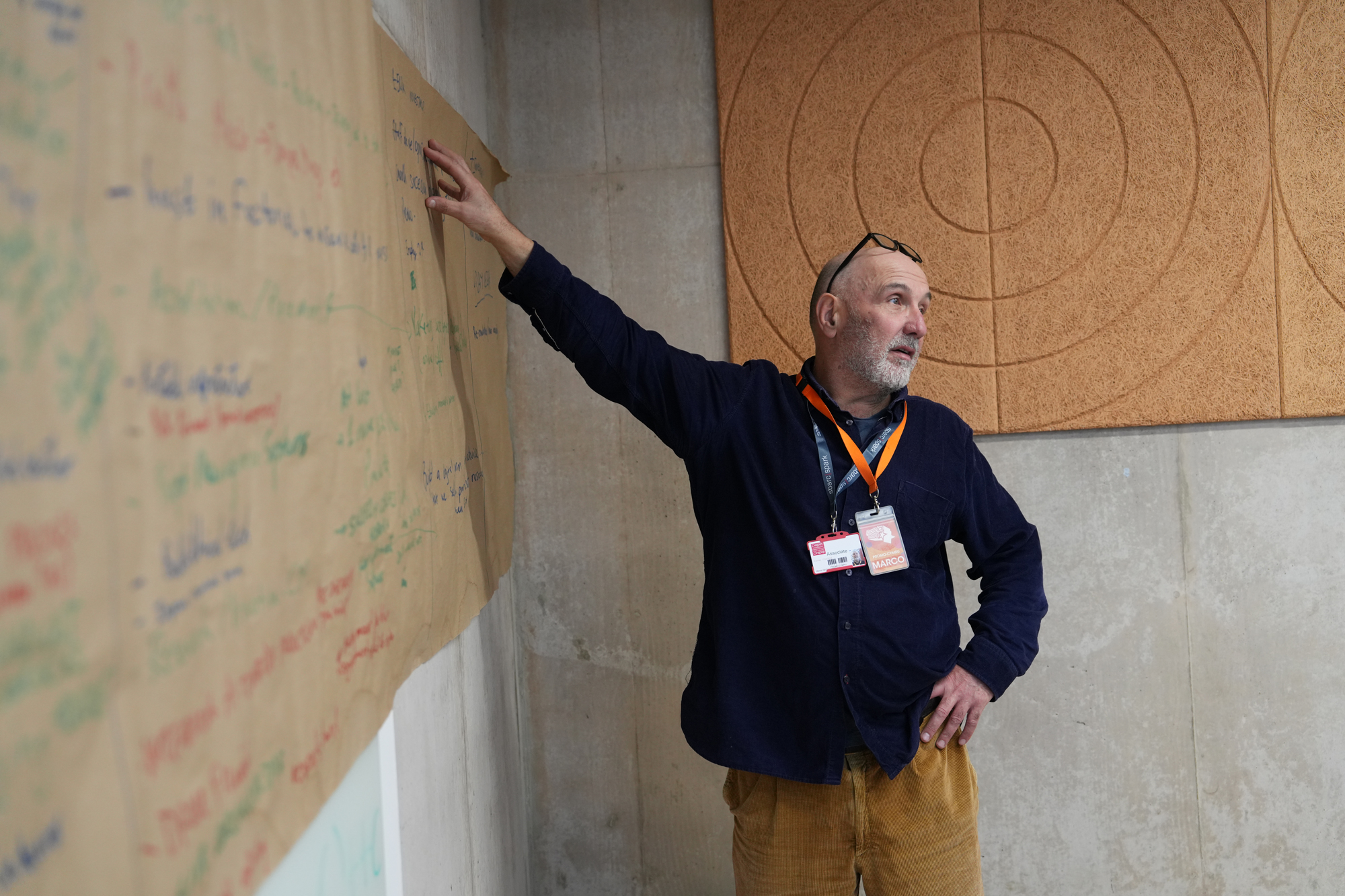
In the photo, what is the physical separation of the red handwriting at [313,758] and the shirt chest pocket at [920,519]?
124 centimetres

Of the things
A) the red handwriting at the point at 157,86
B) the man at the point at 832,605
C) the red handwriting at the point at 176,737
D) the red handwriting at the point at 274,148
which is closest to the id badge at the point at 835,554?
the man at the point at 832,605

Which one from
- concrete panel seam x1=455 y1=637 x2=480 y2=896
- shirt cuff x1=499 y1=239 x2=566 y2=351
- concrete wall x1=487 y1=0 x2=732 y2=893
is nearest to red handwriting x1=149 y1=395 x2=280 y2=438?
shirt cuff x1=499 y1=239 x2=566 y2=351

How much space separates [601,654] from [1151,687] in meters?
1.66

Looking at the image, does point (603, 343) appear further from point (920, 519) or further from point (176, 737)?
point (176, 737)

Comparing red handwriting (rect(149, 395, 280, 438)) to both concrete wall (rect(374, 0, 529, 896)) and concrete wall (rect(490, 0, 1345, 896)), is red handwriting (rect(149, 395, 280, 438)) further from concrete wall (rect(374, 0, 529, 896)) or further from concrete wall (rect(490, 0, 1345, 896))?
concrete wall (rect(490, 0, 1345, 896))

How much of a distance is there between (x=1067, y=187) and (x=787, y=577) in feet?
5.18

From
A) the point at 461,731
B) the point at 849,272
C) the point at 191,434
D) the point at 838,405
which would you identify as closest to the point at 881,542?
the point at 838,405

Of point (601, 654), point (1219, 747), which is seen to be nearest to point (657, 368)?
point (601, 654)

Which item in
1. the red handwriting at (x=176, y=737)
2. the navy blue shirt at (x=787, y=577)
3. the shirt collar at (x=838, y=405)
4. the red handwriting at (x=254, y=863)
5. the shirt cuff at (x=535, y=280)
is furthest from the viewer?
the shirt collar at (x=838, y=405)

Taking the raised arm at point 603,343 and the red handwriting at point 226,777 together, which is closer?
the red handwriting at point 226,777

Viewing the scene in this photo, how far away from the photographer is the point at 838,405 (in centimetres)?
199

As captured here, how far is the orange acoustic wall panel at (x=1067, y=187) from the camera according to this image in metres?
2.58

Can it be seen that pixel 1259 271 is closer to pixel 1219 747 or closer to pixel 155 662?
pixel 1219 747

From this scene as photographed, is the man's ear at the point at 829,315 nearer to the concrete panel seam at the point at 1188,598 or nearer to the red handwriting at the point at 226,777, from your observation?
the concrete panel seam at the point at 1188,598
